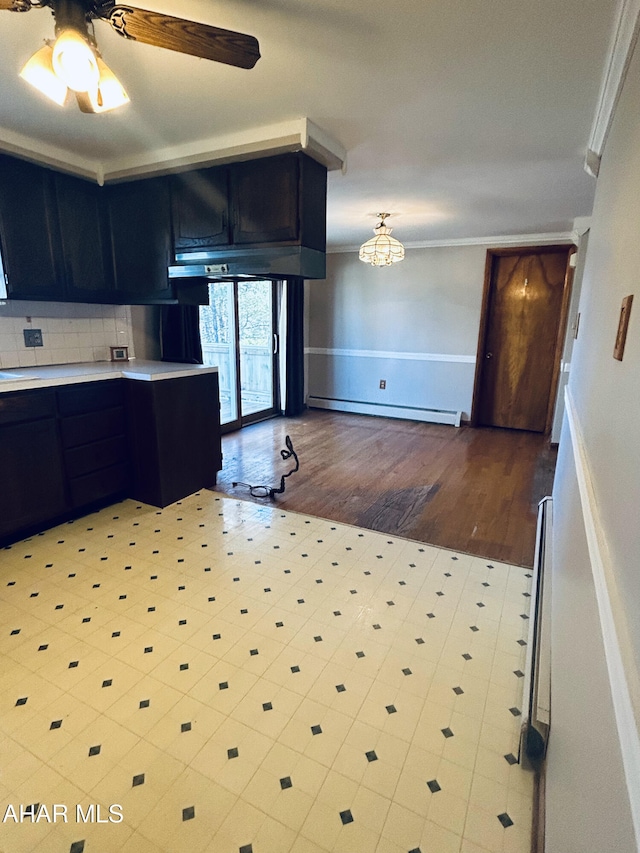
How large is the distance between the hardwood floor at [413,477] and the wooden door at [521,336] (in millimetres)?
354

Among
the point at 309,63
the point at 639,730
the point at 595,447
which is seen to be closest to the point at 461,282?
the point at 309,63

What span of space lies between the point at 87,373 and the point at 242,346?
2.72 meters

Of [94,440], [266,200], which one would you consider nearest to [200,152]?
[266,200]

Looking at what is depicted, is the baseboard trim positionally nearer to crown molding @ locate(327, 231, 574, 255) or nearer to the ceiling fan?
the ceiling fan

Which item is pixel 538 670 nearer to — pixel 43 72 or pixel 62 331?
pixel 43 72

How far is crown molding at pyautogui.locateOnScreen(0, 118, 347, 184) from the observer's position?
2.26 meters

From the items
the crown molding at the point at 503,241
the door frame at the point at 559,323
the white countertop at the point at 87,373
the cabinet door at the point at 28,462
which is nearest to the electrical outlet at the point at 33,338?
the white countertop at the point at 87,373

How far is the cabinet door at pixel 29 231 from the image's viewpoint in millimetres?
2639

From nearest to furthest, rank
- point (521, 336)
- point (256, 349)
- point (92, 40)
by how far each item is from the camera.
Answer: point (92, 40)
point (521, 336)
point (256, 349)

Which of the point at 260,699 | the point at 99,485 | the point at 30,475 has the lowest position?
the point at 260,699

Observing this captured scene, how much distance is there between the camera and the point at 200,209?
8.93ft

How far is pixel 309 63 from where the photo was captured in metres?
1.72

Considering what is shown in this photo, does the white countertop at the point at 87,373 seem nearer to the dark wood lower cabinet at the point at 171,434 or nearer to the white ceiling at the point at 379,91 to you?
the dark wood lower cabinet at the point at 171,434

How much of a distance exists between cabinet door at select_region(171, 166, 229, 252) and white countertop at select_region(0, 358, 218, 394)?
84cm
